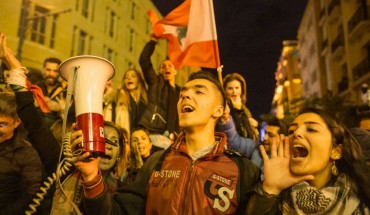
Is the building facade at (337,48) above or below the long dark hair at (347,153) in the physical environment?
above

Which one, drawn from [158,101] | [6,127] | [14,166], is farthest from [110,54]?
[14,166]

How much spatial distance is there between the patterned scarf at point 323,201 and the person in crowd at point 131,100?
3547 millimetres

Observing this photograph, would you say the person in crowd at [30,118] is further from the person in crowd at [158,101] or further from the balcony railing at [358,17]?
the balcony railing at [358,17]

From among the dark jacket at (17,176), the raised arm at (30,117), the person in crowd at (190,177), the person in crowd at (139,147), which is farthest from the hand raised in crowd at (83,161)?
the person in crowd at (139,147)

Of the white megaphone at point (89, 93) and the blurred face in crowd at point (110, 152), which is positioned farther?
the blurred face in crowd at point (110, 152)

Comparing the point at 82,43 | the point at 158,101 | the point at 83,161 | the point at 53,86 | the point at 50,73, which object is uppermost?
the point at 82,43

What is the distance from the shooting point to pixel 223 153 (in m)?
2.73

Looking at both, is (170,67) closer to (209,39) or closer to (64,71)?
(209,39)

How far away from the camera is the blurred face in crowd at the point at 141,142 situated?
5098mm

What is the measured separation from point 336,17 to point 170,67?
92.8 ft

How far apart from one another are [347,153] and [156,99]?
349cm

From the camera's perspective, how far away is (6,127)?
3.11 meters

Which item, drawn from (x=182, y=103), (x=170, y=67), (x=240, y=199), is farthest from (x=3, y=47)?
(x=170, y=67)

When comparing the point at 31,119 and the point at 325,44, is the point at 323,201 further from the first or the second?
the point at 325,44
